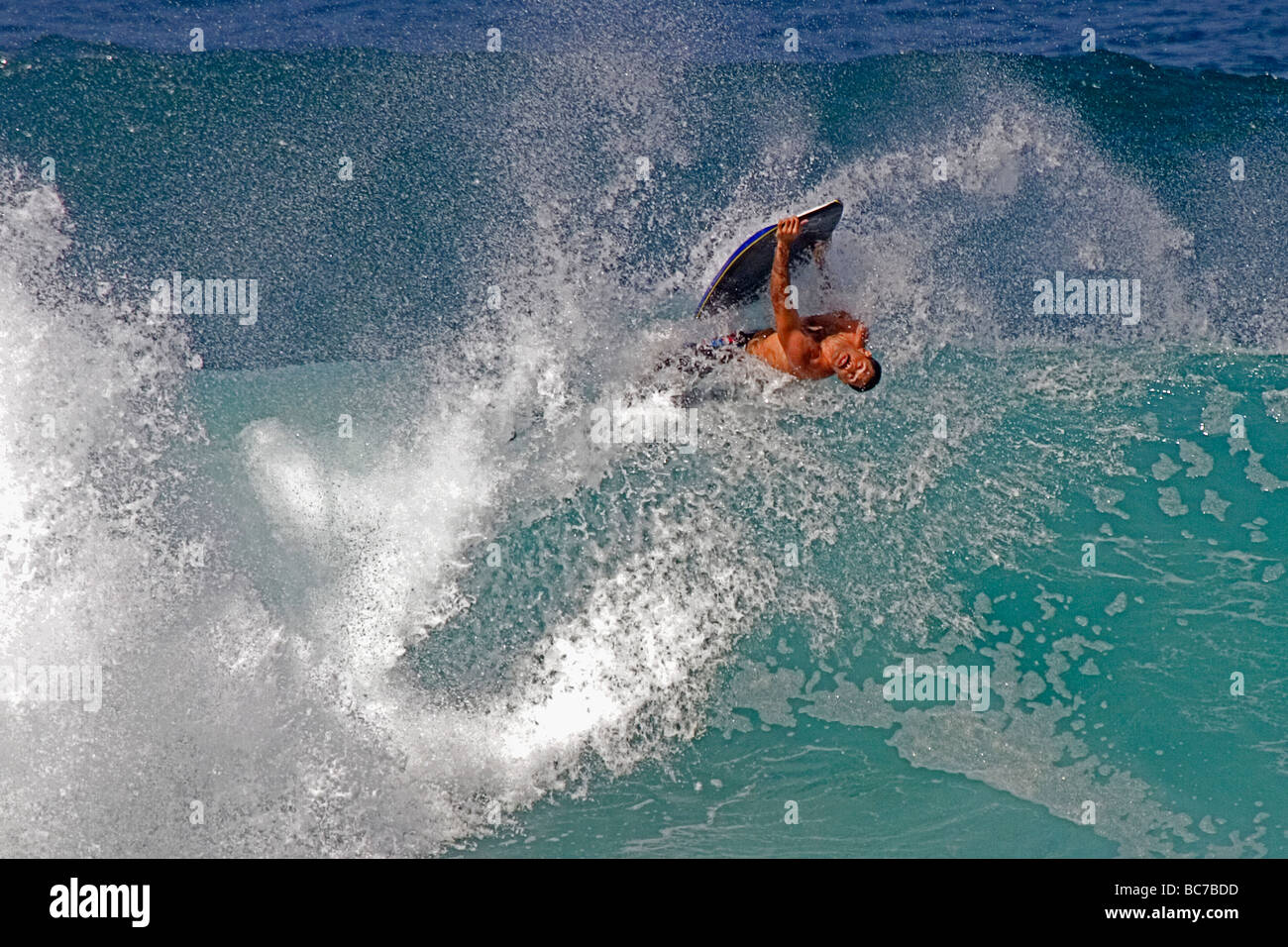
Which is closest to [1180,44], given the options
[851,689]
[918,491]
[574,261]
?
[918,491]

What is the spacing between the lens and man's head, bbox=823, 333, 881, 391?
594 centimetres

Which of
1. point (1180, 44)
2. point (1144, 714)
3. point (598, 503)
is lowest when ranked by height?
point (1144, 714)

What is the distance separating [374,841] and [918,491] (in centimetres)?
494

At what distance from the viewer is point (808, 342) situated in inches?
246

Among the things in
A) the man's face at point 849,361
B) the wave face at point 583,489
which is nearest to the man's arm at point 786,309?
the man's face at point 849,361

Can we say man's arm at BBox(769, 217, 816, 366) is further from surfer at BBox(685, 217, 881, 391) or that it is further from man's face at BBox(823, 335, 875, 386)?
man's face at BBox(823, 335, 875, 386)

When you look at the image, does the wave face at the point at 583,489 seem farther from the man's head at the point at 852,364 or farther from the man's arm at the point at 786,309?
the man's head at the point at 852,364

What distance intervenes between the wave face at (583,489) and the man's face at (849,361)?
114cm

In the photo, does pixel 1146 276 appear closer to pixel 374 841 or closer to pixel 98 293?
pixel 374 841

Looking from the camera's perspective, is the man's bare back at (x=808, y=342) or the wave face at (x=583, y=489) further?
the wave face at (x=583, y=489)

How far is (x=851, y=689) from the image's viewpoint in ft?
24.1

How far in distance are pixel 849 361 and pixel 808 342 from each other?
371mm

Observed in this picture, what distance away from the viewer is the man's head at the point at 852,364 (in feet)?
19.5

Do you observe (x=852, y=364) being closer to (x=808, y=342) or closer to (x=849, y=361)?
(x=849, y=361)
